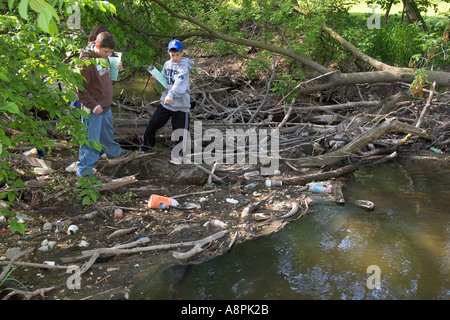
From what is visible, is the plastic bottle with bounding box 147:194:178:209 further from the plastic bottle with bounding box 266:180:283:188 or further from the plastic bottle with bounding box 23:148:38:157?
the plastic bottle with bounding box 23:148:38:157

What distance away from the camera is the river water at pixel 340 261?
10.5 feet

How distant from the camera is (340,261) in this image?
11.9 ft

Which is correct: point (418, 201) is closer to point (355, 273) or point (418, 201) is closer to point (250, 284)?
point (355, 273)

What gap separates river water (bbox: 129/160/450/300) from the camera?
10.5 ft

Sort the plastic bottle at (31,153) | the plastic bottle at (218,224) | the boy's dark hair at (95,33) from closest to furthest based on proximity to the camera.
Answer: the plastic bottle at (218,224) → the boy's dark hair at (95,33) → the plastic bottle at (31,153)

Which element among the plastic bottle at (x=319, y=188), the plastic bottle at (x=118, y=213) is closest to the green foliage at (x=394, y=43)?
the plastic bottle at (x=319, y=188)

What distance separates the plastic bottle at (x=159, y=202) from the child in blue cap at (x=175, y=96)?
2.93ft

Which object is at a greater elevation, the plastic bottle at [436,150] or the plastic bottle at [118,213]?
the plastic bottle at [436,150]

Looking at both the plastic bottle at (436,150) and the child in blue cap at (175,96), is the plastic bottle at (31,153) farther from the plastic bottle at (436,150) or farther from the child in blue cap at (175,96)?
the plastic bottle at (436,150)

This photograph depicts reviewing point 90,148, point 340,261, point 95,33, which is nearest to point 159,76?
point 95,33

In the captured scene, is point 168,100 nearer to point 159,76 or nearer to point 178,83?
point 178,83

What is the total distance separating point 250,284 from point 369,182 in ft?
9.35

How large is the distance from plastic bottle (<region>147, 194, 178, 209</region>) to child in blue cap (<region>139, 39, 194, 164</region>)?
894 millimetres
